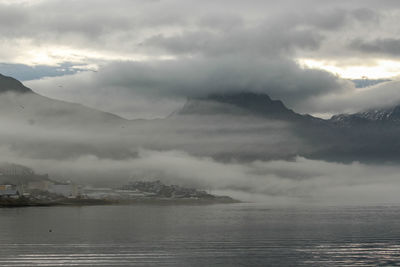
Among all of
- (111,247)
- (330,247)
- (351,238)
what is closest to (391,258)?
(330,247)

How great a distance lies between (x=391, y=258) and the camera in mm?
123438

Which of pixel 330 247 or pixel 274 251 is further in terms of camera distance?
pixel 330 247

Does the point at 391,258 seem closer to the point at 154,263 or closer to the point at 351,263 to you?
the point at 351,263

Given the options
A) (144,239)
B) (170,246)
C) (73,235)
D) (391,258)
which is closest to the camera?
(391,258)

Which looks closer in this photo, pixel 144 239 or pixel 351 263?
pixel 351 263

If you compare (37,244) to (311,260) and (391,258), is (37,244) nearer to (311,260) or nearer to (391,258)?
(311,260)

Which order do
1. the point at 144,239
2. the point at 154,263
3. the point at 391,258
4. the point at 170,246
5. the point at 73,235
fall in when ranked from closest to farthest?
the point at 154,263 < the point at 391,258 < the point at 170,246 < the point at 144,239 < the point at 73,235

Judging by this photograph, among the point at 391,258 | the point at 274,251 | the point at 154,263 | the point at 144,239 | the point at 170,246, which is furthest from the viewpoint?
the point at 144,239

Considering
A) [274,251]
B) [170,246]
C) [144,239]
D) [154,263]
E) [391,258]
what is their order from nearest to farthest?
[154,263] → [391,258] → [274,251] → [170,246] → [144,239]

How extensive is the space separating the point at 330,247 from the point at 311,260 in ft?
88.1

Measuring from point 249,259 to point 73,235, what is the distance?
75.0 metres

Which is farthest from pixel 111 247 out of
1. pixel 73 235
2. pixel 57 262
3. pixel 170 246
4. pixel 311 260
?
pixel 311 260

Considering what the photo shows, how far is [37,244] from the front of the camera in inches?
5827

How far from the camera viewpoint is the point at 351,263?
381ft
